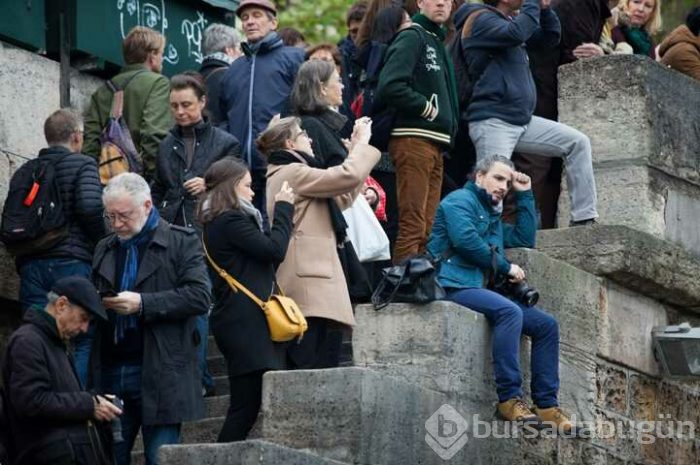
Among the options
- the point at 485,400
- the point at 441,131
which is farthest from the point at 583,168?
the point at 485,400

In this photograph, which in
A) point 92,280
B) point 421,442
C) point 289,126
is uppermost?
point 289,126

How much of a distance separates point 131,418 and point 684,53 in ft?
18.4

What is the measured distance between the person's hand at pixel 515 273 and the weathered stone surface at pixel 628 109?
6.07ft

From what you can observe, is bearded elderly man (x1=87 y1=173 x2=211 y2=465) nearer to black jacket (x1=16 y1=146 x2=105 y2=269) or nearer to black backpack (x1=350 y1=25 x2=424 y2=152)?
black jacket (x1=16 y1=146 x2=105 y2=269)

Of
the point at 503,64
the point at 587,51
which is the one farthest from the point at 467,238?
the point at 587,51

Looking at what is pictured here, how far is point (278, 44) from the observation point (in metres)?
13.7

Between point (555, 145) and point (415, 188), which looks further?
point (555, 145)

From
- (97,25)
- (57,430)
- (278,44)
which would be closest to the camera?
(57,430)

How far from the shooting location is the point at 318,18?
28219 mm

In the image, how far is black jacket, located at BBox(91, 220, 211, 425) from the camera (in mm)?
10461

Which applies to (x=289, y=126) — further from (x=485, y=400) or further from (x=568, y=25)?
(x=568, y=25)

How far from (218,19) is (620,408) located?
525 cm

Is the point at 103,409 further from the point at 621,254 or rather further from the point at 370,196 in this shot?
the point at 621,254

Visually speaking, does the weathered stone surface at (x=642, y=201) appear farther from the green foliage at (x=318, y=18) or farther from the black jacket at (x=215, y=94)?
the green foliage at (x=318, y=18)
